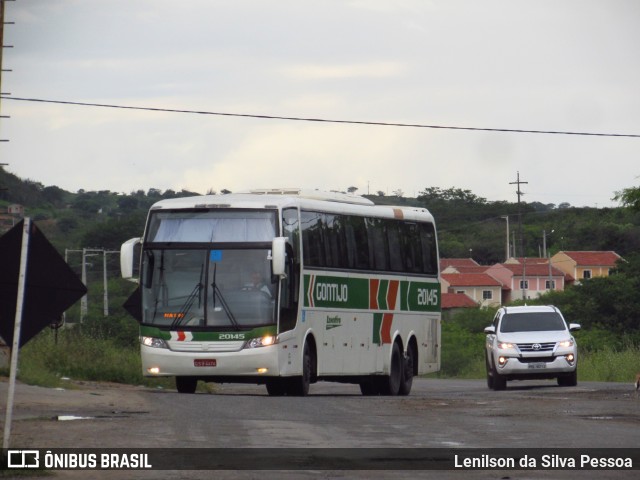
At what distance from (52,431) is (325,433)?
115 inches

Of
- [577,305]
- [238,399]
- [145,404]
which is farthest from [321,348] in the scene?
[577,305]

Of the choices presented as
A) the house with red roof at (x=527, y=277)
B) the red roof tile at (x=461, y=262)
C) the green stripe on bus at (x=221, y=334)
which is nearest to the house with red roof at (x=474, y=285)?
the house with red roof at (x=527, y=277)

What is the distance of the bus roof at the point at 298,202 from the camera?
25.8m

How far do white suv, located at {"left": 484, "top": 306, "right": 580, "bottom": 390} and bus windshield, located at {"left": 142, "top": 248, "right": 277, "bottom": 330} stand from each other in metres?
7.88

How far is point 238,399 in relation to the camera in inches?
919

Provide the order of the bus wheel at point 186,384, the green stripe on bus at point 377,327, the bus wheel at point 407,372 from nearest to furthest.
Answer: the bus wheel at point 186,384 < the green stripe on bus at point 377,327 < the bus wheel at point 407,372

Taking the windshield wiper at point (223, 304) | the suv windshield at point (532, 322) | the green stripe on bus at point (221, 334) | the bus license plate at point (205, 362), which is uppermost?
the windshield wiper at point (223, 304)

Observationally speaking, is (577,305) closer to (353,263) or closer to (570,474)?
(353,263)

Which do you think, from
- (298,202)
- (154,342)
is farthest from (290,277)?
(154,342)

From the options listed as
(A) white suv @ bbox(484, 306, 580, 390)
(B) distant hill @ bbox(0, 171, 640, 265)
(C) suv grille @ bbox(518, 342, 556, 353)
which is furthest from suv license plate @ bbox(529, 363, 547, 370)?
(B) distant hill @ bbox(0, 171, 640, 265)

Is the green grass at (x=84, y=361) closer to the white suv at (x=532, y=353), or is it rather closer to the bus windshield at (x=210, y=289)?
the bus windshield at (x=210, y=289)

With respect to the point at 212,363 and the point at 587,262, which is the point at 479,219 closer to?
the point at 587,262

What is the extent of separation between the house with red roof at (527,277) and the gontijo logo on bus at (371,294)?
392ft

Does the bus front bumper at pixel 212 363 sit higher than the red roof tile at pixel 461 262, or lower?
lower
